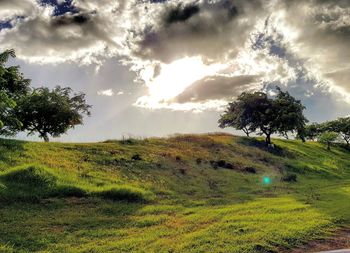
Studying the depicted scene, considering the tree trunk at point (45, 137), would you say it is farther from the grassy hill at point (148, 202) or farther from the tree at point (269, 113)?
the tree at point (269, 113)

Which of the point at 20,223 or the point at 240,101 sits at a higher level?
the point at 240,101

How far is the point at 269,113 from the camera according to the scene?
266ft

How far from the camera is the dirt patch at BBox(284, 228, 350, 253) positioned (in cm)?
1978

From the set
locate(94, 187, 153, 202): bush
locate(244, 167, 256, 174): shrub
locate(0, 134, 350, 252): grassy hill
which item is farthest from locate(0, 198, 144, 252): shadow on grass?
locate(244, 167, 256, 174): shrub

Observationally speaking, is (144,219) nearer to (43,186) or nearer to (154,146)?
(43,186)

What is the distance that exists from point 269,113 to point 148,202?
54.9 m

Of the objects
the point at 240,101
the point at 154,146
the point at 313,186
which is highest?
the point at 240,101

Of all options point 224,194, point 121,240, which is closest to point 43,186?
point 121,240

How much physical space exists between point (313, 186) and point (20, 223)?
3679 cm

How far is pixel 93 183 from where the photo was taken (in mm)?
33500

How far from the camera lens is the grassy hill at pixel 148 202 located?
2008 cm

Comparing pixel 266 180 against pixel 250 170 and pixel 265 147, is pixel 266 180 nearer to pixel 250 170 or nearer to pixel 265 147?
pixel 250 170

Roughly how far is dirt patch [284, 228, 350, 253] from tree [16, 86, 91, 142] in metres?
43.3

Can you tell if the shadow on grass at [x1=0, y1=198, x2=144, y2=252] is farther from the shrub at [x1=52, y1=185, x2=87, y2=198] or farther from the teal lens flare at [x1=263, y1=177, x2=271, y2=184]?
the teal lens flare at [x1=263, y1=177, x2=271, y2=184]
